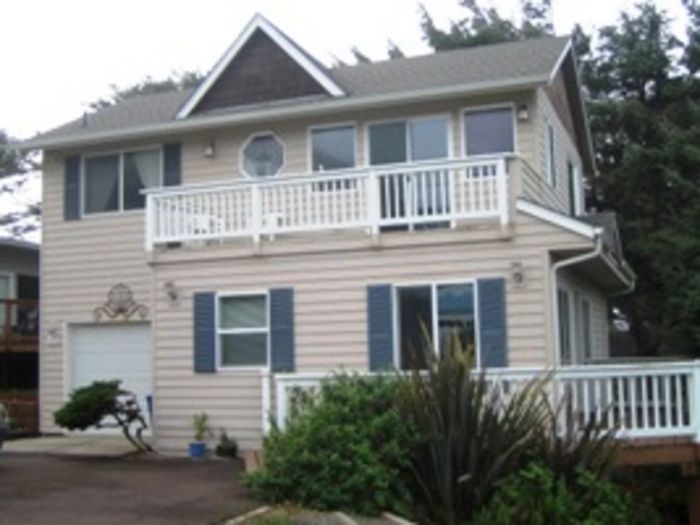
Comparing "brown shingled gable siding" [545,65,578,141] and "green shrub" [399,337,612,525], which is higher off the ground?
"brown shingled gable siding" [545,65,578,141]

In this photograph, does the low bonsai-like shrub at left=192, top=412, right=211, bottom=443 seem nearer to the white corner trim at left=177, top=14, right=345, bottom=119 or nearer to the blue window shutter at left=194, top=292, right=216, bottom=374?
the blue window shutter at left=194, top=292, right=216, bottom=374

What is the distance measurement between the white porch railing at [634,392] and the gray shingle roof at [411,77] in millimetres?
5402

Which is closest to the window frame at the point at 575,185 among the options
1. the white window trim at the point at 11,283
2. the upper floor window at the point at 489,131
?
the upper floor window at the point at 489,131

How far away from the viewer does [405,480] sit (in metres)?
9.67

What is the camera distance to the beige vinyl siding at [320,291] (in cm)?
1270

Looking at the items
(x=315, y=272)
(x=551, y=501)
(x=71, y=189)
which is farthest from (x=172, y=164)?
(x=551, y=501)

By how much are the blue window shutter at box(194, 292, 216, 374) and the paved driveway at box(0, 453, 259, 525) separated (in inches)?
58.4

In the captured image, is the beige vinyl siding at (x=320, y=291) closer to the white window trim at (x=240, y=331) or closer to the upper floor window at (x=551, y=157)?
the white window trim at (x=240, y=331)

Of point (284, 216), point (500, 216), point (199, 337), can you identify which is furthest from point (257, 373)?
point (500, 216)

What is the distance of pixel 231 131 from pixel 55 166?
3910mm

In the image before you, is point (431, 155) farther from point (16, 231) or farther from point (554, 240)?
point (16, 231)

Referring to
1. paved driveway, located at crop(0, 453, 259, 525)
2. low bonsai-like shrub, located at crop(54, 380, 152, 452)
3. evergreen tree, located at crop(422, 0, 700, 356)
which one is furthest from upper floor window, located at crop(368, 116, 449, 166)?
evergreen tree, located at crop(422, 0, 700, 356)

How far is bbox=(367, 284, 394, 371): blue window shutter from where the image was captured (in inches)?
521

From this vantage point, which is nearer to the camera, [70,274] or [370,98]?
[370,98]
